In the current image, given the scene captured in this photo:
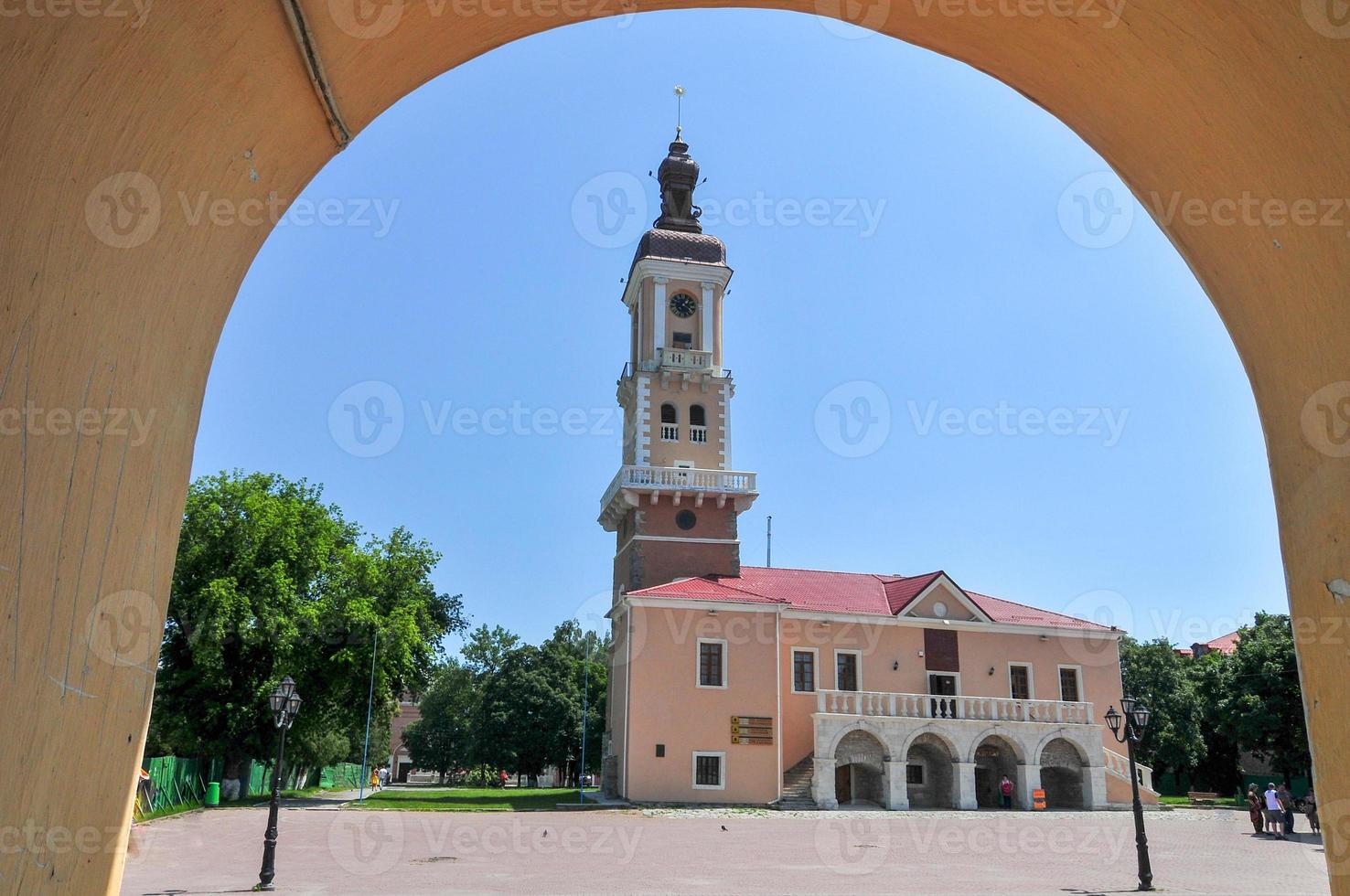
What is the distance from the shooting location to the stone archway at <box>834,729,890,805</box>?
33031 millimetres

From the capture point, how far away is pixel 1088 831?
2636cm

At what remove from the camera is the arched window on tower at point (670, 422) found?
38.0 metres

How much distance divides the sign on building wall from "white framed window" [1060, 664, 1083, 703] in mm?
12911

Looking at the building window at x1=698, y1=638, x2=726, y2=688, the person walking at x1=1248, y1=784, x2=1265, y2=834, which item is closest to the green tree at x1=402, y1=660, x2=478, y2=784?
the building window at x1=698, y1=638, x2=726, y2=688

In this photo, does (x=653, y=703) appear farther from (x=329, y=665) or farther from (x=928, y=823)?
(x=329, y=665)

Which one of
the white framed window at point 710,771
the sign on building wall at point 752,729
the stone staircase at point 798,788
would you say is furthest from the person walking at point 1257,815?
the white framed window at point 710,771

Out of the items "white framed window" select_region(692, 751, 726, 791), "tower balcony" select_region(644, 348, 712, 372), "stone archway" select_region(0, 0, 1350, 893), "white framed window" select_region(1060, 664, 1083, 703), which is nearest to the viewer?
"stone archway" select_region(0, 0, 1350, 893)

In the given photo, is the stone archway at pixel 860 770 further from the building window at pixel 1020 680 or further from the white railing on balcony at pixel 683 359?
the white railing on balcony at pixel 683 359

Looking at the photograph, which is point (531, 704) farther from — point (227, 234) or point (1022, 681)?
point (227, 234)

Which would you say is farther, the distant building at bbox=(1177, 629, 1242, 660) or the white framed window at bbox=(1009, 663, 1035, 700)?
the distant building at bbox=(1177, 629, 1242, 660)

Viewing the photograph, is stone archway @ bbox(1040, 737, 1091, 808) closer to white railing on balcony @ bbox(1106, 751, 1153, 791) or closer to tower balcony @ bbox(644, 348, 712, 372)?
white railing on balcony @ bbox(1106, 751, 1153, 791)

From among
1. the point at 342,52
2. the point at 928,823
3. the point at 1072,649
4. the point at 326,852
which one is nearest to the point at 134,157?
the point at 342,52

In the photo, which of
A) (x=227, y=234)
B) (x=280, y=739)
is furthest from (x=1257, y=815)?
(x=227, y=234)

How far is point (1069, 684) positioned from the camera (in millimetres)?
38312
